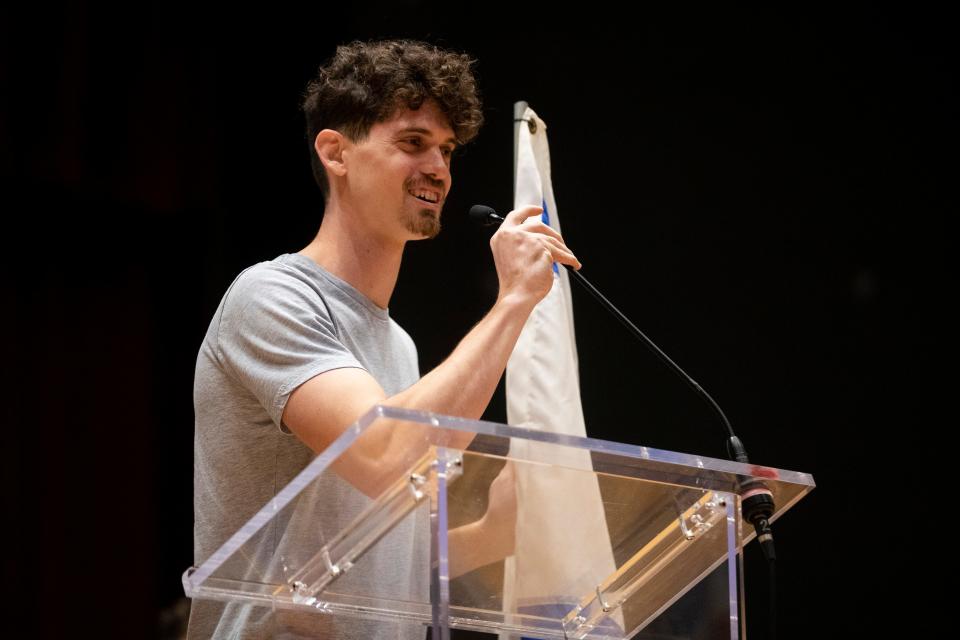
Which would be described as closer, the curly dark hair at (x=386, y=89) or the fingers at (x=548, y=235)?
the fingers at (x=548, y=235)

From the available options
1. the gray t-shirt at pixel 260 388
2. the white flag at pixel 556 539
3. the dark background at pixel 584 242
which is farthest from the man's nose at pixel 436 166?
the dark background at pixel 584 242

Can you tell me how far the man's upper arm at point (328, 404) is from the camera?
150cm

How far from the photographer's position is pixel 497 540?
1.31 metres

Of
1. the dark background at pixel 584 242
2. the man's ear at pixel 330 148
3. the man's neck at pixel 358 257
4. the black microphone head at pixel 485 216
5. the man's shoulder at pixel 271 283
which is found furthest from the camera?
the dark background at pixel 584 242

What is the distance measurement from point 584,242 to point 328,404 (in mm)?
1605

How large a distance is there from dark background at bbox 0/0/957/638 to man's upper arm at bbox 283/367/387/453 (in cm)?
147

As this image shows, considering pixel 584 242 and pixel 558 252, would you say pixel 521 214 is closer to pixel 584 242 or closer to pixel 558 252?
pixel 558 252

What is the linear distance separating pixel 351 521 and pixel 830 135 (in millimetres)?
2010

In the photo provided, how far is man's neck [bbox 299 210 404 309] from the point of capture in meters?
1.98

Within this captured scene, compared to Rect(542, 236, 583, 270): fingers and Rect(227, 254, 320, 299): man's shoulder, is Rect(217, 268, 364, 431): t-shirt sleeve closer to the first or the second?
Rect(227, 254, 320, 299): man's shoulder

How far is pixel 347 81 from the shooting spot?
213 cm

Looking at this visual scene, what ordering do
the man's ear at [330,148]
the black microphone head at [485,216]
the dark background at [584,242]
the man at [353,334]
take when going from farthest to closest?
the dark background at [584,242] < the man's ear at [330,148] < the black microphone head at [485,216] < the man at [353,334]

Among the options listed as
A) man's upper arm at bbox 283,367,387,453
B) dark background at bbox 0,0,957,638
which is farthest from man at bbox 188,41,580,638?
dark background at bbox 0,0,957,638

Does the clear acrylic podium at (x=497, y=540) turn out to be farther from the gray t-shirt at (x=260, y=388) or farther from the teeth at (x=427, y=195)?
the teeth at (x=427, y=195)
